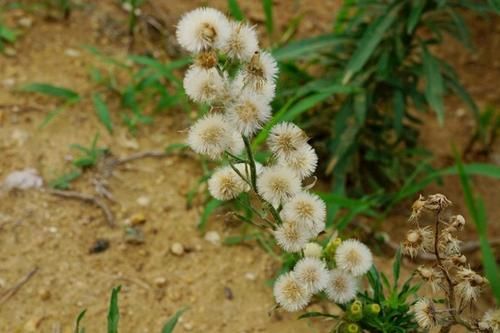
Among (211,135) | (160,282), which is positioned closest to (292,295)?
(211,135)

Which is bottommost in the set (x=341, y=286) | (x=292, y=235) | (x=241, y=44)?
(x=341, y=286)

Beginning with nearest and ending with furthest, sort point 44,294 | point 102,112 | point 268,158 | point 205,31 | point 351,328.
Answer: point 205,31 < point 268,158 < point 351,328 < point 44,294 < point 102,112

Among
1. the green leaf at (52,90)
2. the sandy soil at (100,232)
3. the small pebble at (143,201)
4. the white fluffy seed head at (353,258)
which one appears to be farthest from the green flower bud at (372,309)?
the green leaf at (52,90)

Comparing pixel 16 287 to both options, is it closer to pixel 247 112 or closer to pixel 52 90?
pixel 52 90

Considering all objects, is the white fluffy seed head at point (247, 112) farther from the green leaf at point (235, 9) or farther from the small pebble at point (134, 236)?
the green leaf at point (235, 9)

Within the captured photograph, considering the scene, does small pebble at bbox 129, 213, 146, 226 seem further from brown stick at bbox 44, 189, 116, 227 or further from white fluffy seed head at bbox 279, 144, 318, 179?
white fluffy seed head at bbox 279, 144, 318, 179
